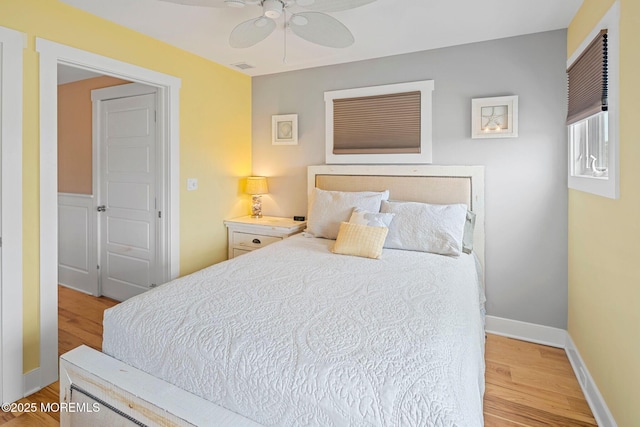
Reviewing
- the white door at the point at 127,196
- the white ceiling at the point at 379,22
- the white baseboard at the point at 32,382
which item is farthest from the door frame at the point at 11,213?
the white door at the point at 127,196

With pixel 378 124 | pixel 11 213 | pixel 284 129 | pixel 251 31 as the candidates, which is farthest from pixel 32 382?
pixel 378 124

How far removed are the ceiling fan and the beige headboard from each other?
1.34 meters

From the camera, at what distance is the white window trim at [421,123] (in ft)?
9.99

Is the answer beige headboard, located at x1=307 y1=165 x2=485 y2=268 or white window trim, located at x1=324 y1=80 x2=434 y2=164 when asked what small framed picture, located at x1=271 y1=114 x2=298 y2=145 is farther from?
beige headboard, located at x1=307 y1=165 x2=485 y2=268

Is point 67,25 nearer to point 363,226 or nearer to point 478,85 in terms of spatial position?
point 363,226

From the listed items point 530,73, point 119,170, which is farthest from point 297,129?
point 530,73

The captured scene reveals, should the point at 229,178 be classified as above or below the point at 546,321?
above

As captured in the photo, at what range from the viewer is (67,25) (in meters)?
2.26

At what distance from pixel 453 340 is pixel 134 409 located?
1210mm

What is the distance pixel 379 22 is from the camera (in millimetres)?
2490

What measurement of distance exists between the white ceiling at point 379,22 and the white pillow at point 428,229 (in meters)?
1.33

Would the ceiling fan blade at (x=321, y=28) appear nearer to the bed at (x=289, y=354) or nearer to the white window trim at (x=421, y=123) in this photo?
the white window trim at (x=421, y=123)

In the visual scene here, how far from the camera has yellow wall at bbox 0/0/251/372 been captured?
2.10 m

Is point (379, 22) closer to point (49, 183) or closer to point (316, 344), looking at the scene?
point (316, 344)
